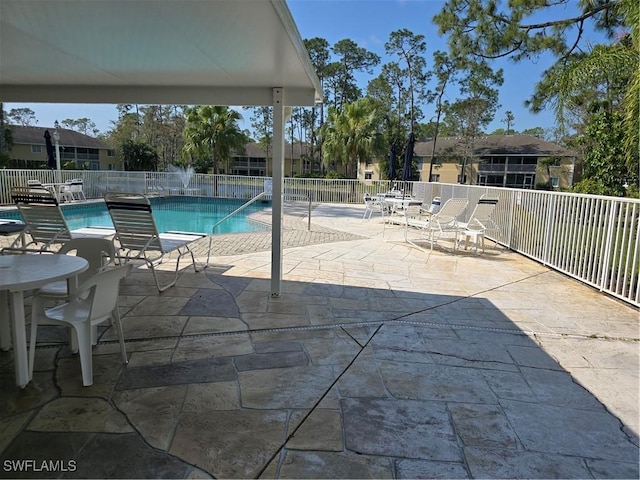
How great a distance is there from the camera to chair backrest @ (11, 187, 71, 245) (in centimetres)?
491

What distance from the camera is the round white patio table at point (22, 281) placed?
2281mm

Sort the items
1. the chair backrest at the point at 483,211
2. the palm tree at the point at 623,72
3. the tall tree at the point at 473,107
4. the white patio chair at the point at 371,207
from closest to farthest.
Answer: the palm tree at the point at 623,72 → the chair backrest at the point at 483,211 → the white patio chair at the point at 371,207 → the tall tree at the point at 473,107

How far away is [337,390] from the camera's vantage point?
2521 mm

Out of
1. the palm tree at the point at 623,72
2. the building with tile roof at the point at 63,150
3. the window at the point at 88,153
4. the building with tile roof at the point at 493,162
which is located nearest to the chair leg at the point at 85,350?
the palm tree at the point at 623,72

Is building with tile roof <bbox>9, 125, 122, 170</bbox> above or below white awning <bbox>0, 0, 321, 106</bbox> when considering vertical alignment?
above

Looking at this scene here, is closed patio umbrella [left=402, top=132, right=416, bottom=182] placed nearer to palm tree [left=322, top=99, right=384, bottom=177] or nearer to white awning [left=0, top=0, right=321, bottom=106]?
palm tree [left=322, top=99, right=384, bottom=177]

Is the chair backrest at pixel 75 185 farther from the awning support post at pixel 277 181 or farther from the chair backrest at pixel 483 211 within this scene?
the chair backrest at pixel 483 211

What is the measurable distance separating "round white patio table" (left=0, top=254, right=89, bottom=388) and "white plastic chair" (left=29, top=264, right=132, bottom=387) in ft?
0.33

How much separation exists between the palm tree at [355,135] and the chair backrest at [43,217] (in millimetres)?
17366

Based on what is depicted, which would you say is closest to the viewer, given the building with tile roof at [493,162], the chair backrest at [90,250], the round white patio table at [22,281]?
the round white patio table at [22,281]

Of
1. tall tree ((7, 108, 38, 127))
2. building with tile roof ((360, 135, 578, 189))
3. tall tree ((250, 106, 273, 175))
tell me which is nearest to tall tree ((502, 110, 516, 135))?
building with tile roof ((360, 135, 578, 189))

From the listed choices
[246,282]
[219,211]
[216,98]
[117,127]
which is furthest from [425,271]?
[117,127]

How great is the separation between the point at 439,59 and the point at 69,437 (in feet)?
64.3

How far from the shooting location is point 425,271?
19.2ft
